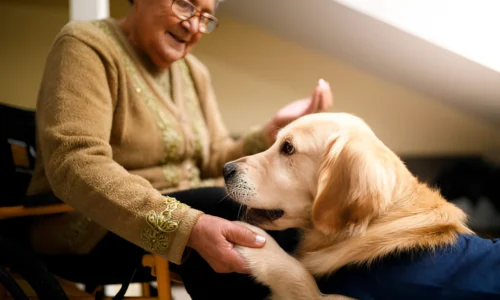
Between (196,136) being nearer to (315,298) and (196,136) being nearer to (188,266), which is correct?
(188,266)

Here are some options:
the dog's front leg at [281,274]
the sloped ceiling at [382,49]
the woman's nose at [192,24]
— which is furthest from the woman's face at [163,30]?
the dog's front leg at [281,274]

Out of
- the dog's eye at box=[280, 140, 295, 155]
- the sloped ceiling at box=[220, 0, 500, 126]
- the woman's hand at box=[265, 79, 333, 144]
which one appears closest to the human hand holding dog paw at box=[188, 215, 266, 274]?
the dog's eye at box=[280, 140, 295, 155]

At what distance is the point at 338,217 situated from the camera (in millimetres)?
572

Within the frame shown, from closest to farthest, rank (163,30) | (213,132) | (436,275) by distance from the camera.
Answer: (436,275), (163,30), (213,132)

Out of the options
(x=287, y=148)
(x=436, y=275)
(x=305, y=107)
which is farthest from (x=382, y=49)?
(x=436, y=275)

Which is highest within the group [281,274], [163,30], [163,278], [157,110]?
[163,30]

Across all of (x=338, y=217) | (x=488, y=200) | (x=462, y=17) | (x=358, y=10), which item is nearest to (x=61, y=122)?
(x=338, y=217)

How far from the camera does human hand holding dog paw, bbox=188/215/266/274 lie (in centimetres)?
60

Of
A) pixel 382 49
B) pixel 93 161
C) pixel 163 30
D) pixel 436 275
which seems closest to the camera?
pixel 436 275

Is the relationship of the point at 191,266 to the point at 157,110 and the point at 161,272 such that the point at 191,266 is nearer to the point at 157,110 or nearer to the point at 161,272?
the point at 161,272

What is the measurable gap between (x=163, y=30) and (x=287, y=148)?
0.97 feet

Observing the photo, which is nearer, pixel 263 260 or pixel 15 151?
pixel 263 260

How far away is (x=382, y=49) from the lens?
0.87 meters

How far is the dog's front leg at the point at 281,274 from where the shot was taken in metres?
0.60
